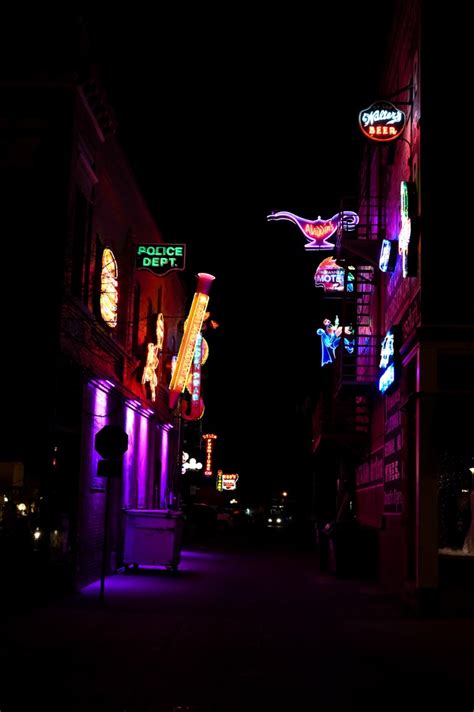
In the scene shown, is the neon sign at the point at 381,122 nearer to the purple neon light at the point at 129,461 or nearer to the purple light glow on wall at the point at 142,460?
the purple neon light at the point at 129,461

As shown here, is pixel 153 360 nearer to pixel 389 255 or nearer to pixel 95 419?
pixel 95 419

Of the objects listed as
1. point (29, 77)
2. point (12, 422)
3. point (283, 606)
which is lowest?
point (283, 606)

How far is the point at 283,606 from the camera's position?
16234 mm

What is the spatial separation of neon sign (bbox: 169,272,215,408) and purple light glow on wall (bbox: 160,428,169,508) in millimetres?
5276

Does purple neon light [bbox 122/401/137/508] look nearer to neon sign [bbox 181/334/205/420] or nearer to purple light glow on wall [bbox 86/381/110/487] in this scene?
purple light glow on wall [bbox 86/381/110/487]

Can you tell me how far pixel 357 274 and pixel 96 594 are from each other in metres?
11.0

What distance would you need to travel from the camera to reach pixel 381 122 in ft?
56.2

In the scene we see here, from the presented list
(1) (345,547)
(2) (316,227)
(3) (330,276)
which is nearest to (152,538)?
(1) (345,547)

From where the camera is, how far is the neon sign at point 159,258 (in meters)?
22.7

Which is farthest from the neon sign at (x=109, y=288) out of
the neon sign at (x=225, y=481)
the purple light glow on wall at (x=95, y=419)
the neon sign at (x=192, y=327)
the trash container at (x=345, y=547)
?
the neon sign at (x=225, y=481)

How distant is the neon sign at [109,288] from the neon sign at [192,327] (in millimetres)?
7510

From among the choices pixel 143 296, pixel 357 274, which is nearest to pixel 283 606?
pixel 357 274

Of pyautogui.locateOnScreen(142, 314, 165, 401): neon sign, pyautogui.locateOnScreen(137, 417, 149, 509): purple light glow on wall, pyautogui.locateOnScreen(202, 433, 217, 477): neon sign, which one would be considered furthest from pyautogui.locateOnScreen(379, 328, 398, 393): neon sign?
pyautogui.locateOnScreen(202, 433, 217, 477): neon sign

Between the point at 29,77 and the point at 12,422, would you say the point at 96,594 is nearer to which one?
the point at 12,422
